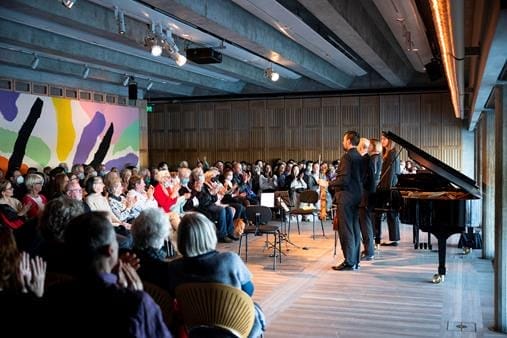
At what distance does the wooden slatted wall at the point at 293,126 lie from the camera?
16.0m

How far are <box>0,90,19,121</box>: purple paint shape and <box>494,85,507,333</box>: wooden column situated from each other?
10261 mm

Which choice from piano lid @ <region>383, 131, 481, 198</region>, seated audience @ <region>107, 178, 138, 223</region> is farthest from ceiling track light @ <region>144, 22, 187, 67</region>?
piano lid @ <region>383, 131, 481, 198</region>

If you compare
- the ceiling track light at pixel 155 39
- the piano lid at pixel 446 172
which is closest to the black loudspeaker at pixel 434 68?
the piano lid at pixel 446 172

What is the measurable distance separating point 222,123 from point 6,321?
51.7 feet

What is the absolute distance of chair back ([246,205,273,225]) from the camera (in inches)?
315

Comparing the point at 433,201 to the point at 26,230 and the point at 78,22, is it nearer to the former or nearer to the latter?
the point at 26,230

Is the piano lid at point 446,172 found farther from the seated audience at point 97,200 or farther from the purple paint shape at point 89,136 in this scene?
the purple paint shape at point 89,136

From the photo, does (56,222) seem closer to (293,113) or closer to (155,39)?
(155,39)

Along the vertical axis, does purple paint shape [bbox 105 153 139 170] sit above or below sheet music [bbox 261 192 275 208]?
above

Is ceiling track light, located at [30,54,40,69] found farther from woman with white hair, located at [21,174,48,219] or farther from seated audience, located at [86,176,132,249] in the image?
seated audience, located at [86,176,132,249]

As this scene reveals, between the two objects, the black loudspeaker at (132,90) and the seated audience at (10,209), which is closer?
the seated audience at (10,209)

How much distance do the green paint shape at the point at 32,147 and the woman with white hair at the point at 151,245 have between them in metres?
9.86

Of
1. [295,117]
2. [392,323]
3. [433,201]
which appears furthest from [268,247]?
[295,117]

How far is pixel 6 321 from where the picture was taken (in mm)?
2418
